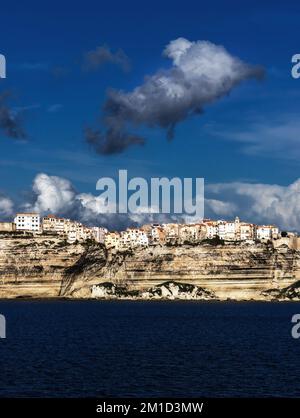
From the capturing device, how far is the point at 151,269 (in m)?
173

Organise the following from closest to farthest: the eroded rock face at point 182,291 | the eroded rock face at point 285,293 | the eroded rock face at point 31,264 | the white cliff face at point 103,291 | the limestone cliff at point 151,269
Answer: the eroded rock face at point 31,264, the limestone cliff at point 151,269, the eroded rock face at point 285,293, the eroded rock face at point 182,291, the white cliff face at point 103,291

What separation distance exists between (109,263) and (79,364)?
415 feet

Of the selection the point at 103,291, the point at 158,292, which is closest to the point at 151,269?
the point at 158,292

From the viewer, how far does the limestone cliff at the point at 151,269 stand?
555ft

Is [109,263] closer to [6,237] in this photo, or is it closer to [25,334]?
[6,237]

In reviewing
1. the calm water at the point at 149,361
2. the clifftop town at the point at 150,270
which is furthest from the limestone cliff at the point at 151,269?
the calm water at the point at 149,361

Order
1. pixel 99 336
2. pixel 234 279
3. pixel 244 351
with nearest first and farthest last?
pixel 244 351 → pixel 99 336 → pixel 234 279

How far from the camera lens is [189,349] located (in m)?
60.0

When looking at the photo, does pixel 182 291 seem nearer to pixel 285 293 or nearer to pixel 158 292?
pixel 158 292

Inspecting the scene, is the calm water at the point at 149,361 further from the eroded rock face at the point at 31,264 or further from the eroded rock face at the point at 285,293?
the eroded rock face at the point at 285,293

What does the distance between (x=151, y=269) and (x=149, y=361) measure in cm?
12168

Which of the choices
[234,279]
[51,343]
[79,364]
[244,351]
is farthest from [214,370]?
[234,279]

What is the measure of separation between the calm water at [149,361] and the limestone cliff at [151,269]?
82.2m
